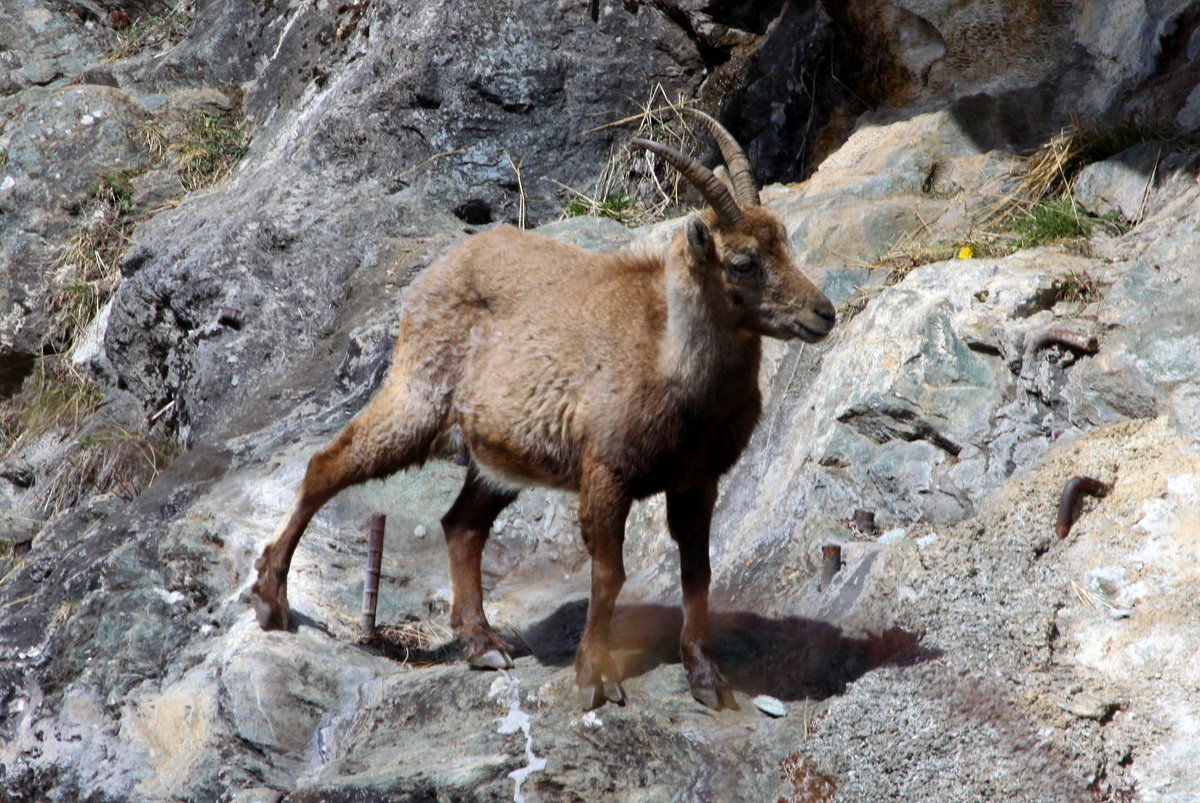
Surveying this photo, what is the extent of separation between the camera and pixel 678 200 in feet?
28.9

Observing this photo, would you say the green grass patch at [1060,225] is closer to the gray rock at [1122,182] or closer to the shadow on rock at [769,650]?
the gray rock at [1122,182]

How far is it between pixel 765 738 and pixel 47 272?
936cm

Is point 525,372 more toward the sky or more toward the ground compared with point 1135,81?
more toward the ground

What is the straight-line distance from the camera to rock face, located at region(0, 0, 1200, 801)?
4082 millimetres

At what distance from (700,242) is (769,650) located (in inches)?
66.0

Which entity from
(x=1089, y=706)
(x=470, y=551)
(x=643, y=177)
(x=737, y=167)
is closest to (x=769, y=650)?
(x=1089, y=706)

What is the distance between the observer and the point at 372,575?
5.84 metres

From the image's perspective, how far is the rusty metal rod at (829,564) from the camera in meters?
4.85

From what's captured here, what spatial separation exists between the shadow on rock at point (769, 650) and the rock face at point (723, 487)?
2cm

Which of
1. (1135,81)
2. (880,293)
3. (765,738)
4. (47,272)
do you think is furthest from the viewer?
(47,272)

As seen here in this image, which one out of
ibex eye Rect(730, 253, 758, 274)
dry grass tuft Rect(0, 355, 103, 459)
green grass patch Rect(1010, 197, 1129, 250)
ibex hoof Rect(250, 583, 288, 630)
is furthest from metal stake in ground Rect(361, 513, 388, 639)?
dry grass tuft Rect(0, 355, 103, 459)

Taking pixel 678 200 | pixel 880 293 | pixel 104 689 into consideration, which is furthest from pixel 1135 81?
pixel 104 689

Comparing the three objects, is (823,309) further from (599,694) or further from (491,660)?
(491,660)

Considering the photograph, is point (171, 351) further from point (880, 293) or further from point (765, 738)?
point (765, 738)
